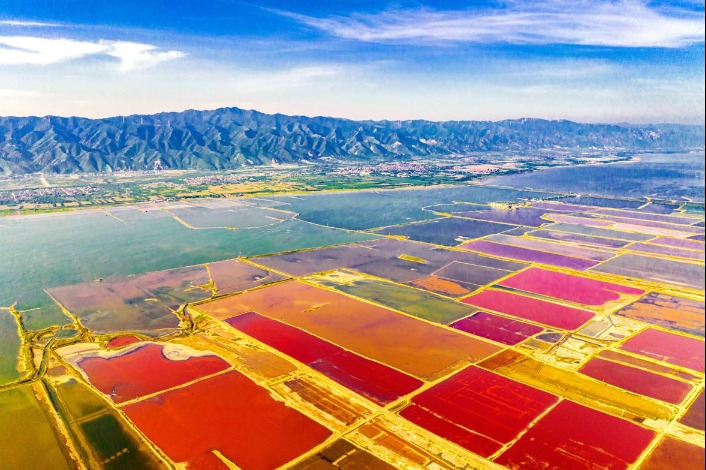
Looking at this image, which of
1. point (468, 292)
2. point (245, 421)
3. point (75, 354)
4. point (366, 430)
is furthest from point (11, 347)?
point (468, 292)

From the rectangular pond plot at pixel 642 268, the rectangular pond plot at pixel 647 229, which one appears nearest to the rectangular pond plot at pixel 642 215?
the rectangular pond plot at pixel 647 229

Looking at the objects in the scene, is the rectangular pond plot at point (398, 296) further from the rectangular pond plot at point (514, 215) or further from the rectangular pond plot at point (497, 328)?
the rectangular pond plot at point (514, 215)

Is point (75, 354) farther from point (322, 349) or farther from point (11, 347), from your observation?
point (322, 349)

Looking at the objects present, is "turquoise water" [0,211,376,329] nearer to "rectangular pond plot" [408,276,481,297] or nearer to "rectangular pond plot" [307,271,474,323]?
"rectangular pond plot" [307,271,474,323]

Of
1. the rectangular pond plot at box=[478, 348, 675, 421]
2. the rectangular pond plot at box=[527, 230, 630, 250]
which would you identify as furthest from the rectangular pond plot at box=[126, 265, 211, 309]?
the rectangular pond plot at box=[527, 230, 630, 250]

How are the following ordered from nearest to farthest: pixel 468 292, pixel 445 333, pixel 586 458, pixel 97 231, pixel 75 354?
1. pixel 586 458
2. pixel 75 354
3. pixel 445 333
4. pixel 468 292
5. pixel 97 231

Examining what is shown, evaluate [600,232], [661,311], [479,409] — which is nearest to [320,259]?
[479,409]
